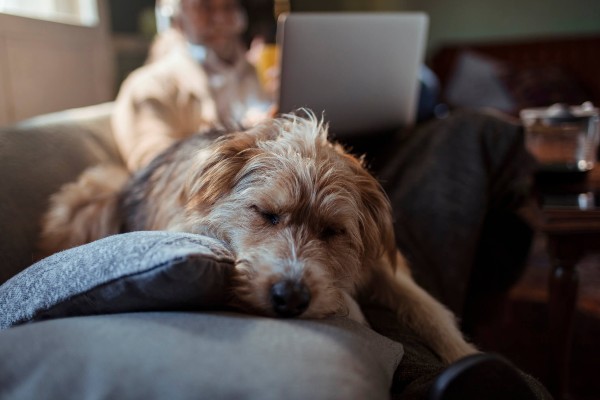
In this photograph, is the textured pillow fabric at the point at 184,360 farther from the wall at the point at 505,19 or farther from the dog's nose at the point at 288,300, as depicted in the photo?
the wall at the point at 505,19

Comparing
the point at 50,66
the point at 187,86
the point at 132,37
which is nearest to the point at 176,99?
the point at 187,86

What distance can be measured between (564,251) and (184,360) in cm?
144

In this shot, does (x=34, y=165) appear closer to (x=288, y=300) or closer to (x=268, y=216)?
(x=268, y=216)

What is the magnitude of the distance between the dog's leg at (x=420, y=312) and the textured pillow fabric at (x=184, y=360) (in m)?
0.64

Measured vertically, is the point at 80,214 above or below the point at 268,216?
below

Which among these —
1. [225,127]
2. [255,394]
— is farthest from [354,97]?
[255,394]

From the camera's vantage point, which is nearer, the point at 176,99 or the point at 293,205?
the point at 293,205

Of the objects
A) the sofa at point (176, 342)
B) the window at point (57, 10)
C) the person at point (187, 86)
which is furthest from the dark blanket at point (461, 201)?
the window at point (57, 10)

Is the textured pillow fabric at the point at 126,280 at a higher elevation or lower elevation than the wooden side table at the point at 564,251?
higher

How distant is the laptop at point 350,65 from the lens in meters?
1.67

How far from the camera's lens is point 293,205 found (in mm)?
1179

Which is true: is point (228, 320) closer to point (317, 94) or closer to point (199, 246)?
point (199, 246)

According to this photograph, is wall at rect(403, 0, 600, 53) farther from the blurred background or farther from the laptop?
the laptop

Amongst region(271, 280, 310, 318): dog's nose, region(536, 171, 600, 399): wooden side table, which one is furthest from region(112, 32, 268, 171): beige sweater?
region(536, 171, 600, 399): wooden side table
